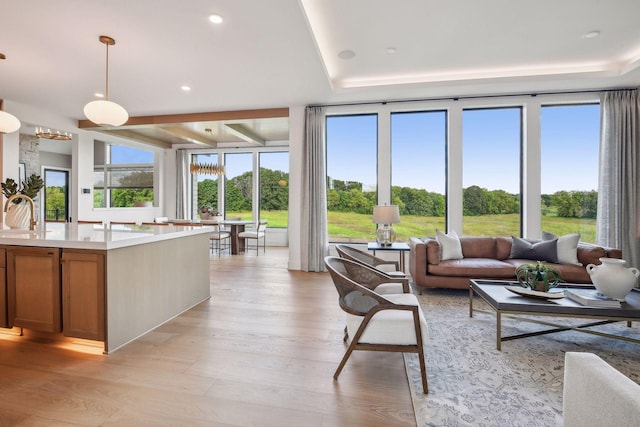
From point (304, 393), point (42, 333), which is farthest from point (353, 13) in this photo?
point (42, 333)

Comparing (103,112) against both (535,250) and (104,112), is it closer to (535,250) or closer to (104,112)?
(104,112)

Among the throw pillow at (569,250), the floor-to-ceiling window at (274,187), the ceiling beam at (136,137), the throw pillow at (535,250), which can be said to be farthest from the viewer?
the floor-to-ceiling window at (274,187)

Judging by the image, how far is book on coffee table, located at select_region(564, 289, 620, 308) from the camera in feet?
7.91

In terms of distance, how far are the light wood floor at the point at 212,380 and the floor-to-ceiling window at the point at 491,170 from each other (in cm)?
369

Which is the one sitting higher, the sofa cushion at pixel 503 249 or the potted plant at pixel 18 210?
the potted plant at pixel 18 210

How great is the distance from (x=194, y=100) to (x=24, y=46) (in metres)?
2.27

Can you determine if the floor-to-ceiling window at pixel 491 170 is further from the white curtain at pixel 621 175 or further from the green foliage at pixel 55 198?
the green foliage at pixel 55 198

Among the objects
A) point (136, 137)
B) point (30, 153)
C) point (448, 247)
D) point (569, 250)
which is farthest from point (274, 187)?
point (569, 250)

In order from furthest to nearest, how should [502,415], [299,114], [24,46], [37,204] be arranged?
[37,204], [299,114], [24,46], [502,415]

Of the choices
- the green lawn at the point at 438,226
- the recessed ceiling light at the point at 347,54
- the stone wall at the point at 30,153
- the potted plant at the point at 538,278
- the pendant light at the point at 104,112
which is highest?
the recessed ceiling light at the point at 347,54

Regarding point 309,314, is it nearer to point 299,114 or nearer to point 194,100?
point 299,114

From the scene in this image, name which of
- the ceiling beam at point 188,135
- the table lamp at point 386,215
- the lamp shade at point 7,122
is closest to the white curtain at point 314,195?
the table lamp at point 386,215

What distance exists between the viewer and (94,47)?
3596 millimetres

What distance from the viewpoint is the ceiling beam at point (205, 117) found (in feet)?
19.5
